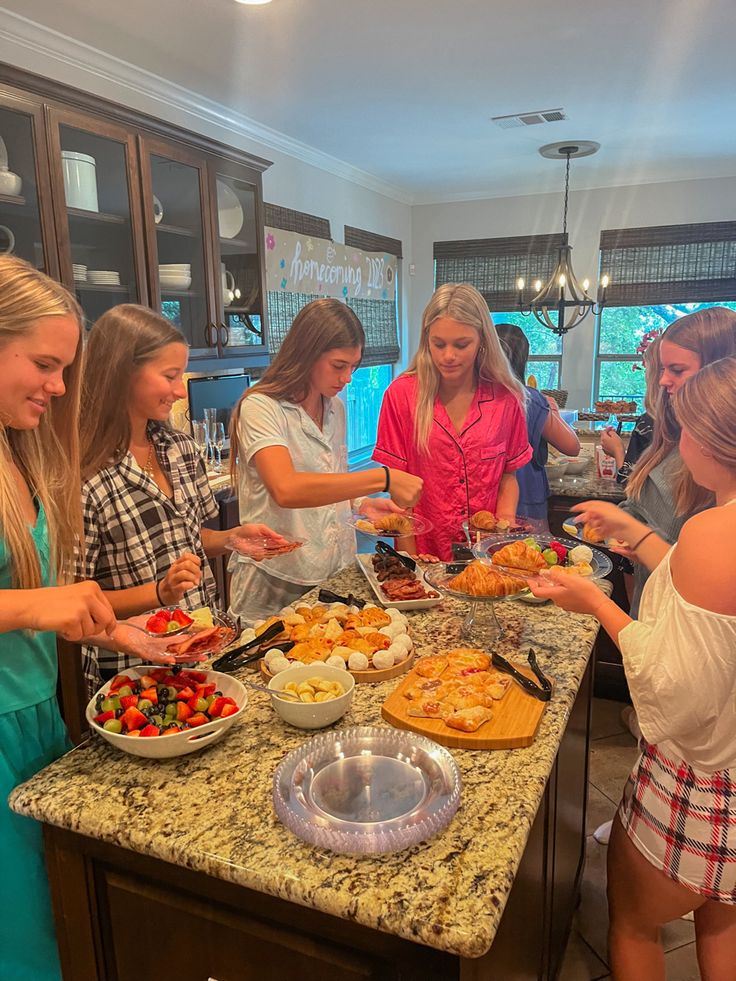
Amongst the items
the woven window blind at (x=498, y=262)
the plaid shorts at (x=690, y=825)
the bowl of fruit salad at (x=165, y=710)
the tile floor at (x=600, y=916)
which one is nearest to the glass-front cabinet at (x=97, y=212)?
the bowl of fruit salad at (x=165, y=710)

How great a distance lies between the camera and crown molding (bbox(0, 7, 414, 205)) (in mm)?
2896

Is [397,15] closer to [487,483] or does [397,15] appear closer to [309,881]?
[487,483]

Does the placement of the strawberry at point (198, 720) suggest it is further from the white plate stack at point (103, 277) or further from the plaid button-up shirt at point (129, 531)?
the white plate stack at point (103, 277)

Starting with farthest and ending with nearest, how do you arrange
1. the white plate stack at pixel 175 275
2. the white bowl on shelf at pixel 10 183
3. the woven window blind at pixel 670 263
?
the woven window blind at pixel 670 263 < the white plate stack at pixel 175 275 < the white bowl on shelf at pixel 10 183

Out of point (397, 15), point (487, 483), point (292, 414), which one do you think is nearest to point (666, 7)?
point (397, 15)

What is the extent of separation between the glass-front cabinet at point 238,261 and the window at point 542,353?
3.58 meters

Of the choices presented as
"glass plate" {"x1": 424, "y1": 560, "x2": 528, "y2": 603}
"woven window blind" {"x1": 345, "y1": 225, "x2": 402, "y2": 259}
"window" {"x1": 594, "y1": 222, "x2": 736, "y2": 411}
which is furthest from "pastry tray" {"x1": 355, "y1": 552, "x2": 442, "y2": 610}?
"window" {"x1": 594, "y1": 222, "x2": 736, "y2": 411}

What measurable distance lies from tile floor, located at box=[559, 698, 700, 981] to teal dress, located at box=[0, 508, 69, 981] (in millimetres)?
1350

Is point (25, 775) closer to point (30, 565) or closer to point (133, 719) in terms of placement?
point (133, 719)

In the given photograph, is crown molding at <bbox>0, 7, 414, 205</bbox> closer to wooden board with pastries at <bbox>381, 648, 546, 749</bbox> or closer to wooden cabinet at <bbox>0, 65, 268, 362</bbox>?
wooden cabinet at <bbox>0, 65, 268, 362</bbox>

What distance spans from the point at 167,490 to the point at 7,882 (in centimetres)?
84

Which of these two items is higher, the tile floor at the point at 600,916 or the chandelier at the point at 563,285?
the chandelier at the point at 563,285

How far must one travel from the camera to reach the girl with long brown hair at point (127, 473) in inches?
60.8

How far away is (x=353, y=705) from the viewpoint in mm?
1325
